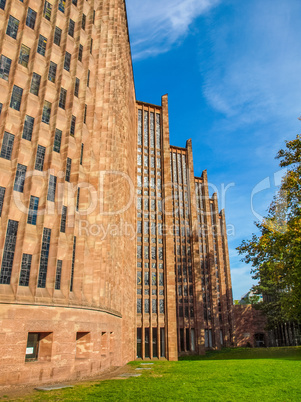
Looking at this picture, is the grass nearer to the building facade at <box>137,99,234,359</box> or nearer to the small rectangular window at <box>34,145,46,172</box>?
the small rectangular window at <box>34,145,46,172</box>

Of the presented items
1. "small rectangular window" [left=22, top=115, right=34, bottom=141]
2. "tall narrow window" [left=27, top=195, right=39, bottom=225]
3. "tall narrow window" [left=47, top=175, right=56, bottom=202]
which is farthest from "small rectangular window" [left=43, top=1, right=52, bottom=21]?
"tall narrow window" [left=27, top=195, right=39, bottom=225]

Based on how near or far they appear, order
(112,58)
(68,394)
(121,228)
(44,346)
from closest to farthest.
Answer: (68,394) → (44,346) → (112,58) → (121,228)

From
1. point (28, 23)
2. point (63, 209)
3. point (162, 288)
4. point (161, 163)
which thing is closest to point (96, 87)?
point (28, 23)

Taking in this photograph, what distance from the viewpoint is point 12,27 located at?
1964 centimetres

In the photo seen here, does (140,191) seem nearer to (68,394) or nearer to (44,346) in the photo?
(44,346)

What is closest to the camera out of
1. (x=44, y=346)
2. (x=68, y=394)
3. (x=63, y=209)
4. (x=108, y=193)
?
(x=68, y=394)

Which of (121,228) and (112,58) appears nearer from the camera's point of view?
(112,58)

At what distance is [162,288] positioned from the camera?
43375 millimetres

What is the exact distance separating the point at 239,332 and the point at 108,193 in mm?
60740

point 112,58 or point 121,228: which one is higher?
point 112,58

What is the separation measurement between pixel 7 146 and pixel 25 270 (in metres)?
7.26

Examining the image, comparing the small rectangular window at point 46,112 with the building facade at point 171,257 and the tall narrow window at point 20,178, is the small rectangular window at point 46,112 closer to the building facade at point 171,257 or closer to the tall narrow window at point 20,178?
the tall narrow window at point 20,178

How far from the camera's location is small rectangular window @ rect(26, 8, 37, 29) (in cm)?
2070

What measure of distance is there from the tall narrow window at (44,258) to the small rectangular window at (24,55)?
11.0 meters
